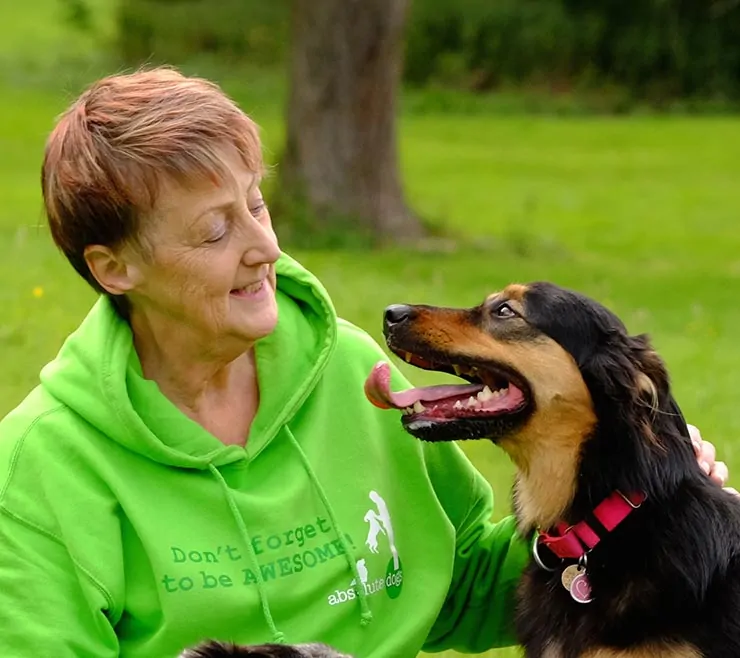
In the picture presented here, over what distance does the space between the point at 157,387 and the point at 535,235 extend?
41.4 ft

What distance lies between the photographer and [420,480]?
3934 millimetres

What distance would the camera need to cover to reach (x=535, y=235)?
16.0m

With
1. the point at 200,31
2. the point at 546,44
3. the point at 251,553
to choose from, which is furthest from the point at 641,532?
the point at 200,31

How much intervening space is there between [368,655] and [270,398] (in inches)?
28.0

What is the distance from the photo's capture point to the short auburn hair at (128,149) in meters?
3.47

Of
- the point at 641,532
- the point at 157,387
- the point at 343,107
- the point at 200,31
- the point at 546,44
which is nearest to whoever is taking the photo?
the point at 157,387

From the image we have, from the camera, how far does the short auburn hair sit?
3469mm

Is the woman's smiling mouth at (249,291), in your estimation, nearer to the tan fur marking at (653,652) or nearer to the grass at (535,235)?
the grass at (535,235)

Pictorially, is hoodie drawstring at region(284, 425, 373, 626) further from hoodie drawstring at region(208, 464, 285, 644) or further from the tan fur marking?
the tan fur marking

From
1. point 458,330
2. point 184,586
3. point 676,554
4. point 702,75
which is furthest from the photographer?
point 702,75

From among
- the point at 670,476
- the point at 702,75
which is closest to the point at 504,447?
the point at 670,476

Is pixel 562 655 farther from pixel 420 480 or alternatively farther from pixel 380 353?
pixel 380 353

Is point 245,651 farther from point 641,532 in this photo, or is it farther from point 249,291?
point 641,532

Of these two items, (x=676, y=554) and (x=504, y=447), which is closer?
(x=676, y=554)
